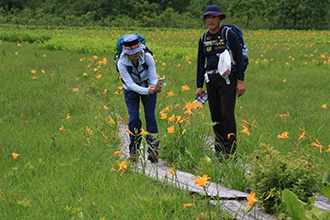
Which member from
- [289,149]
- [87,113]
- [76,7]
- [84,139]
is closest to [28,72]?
[87,113]

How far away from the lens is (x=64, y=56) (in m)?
13.0

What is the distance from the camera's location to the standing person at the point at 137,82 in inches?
144

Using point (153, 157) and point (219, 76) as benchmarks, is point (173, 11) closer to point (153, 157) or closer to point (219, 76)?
point (219, 76)

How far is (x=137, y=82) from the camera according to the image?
154 inches

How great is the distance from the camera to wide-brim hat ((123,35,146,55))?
11.6 ft

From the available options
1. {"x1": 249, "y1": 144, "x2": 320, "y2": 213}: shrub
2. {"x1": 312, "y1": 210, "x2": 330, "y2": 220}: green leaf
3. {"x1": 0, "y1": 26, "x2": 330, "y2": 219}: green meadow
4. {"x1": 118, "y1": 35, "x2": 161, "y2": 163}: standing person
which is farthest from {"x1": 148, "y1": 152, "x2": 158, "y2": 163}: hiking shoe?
{"x1": 312, "y1": 210, "x2": 330, "y2": 220}: green leaf

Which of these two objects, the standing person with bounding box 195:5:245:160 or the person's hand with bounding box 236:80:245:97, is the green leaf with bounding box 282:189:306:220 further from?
the person's hand with bounding box 236:80:245:97

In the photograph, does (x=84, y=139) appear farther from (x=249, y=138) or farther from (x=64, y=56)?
(x=64, y=56)

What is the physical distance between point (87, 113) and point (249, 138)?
2.94 metres

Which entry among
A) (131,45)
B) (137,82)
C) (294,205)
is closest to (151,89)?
(137,82)

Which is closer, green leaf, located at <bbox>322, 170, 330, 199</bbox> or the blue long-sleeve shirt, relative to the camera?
green leaf, located at <bbox>322, 170, 330, 199</bbox>

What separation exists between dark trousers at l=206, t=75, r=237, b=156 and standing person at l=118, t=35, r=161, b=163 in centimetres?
69

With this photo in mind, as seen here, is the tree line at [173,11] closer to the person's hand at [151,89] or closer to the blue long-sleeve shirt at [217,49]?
the blue long-sleeve shirt at [217,49]

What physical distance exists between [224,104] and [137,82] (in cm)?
109
